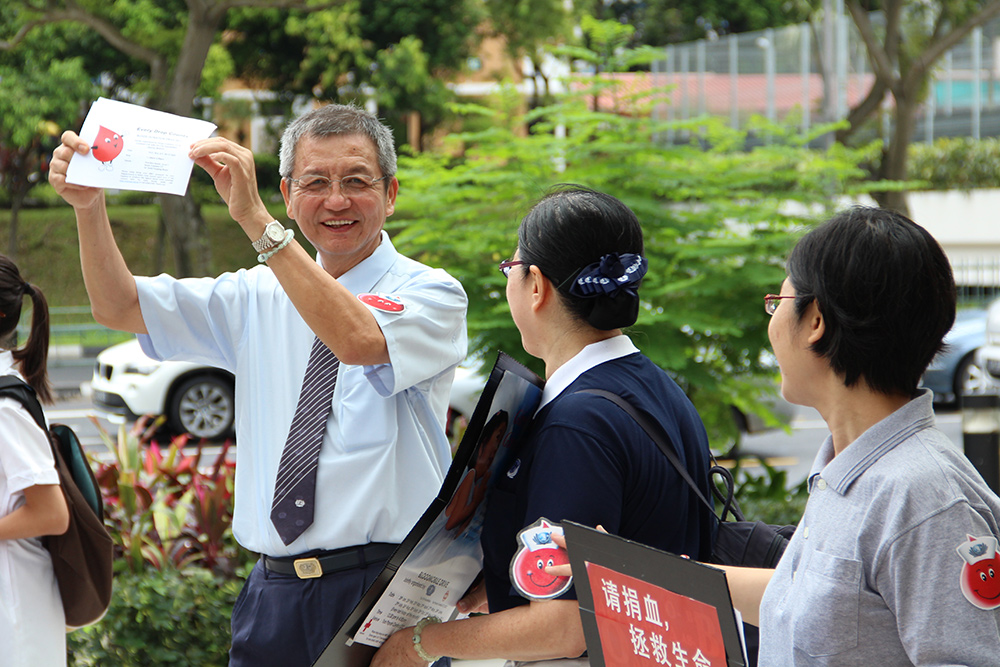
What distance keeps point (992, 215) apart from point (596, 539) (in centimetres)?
2394

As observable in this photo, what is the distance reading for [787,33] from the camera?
47.6 ft

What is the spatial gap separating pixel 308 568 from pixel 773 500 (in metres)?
4.04

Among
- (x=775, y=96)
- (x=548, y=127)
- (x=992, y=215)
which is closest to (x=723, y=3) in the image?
(x=992, y=215)

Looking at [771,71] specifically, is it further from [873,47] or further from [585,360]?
[585,360]

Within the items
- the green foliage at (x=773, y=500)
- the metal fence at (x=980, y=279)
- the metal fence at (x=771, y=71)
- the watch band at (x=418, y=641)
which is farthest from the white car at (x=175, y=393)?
the metal fence at (x=980, y=279)

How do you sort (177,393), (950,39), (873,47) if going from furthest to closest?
(177,393)
(873,47)
(950,39)

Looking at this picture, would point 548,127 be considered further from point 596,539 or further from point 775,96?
point 775,96

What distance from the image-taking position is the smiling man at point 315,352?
77.9 inches

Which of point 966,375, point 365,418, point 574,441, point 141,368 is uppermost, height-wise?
point 574,441

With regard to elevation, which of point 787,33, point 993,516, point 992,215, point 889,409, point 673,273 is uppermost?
point 787,33

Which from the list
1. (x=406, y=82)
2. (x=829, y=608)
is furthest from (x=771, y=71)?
(x=829, y=608)

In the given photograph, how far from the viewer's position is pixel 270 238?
6.21ft

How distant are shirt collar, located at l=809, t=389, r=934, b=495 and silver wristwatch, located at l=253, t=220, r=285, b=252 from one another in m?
1.12

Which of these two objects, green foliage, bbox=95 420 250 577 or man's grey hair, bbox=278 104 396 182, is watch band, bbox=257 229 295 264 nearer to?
man's grey hair, bbox=278 104 396 182
